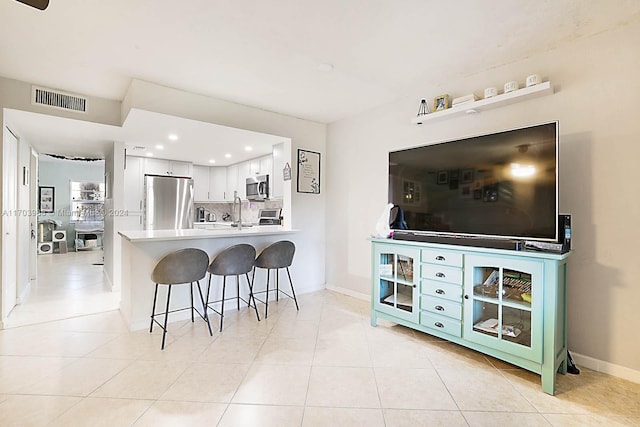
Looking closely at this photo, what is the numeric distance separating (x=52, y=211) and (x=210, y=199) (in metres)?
5.21

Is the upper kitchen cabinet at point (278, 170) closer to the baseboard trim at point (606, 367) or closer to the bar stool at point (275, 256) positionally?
the bar stool at point (275, 256)

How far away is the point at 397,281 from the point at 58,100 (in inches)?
158

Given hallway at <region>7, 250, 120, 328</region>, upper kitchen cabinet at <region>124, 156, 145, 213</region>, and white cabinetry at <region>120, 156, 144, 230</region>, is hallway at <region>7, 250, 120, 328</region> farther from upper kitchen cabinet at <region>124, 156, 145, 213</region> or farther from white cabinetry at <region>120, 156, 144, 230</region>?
upper kitchen cabinet at <region>124, 156, 145, 213</region>

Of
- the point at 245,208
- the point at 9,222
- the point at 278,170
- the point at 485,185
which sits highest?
the point at 278,170

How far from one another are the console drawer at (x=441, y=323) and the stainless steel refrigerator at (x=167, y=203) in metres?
4.61

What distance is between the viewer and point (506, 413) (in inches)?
71.1

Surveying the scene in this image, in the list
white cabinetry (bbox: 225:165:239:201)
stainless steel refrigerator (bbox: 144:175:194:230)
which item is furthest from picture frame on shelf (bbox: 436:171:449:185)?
stainless steel refrigerator (bbox: 144:175:194:230)

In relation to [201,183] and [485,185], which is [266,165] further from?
[485,185]

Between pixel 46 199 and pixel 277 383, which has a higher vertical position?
pixel 46 199

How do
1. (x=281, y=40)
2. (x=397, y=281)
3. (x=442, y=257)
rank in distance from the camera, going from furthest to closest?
(x=397, y=281), (x=442, y=257), (x=281, y=40)

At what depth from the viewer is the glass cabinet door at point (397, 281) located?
2848 mm

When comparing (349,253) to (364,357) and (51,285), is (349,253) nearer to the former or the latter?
(364,357)

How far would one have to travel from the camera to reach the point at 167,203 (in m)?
5.66

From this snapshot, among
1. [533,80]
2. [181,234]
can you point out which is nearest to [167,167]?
[181,234]
